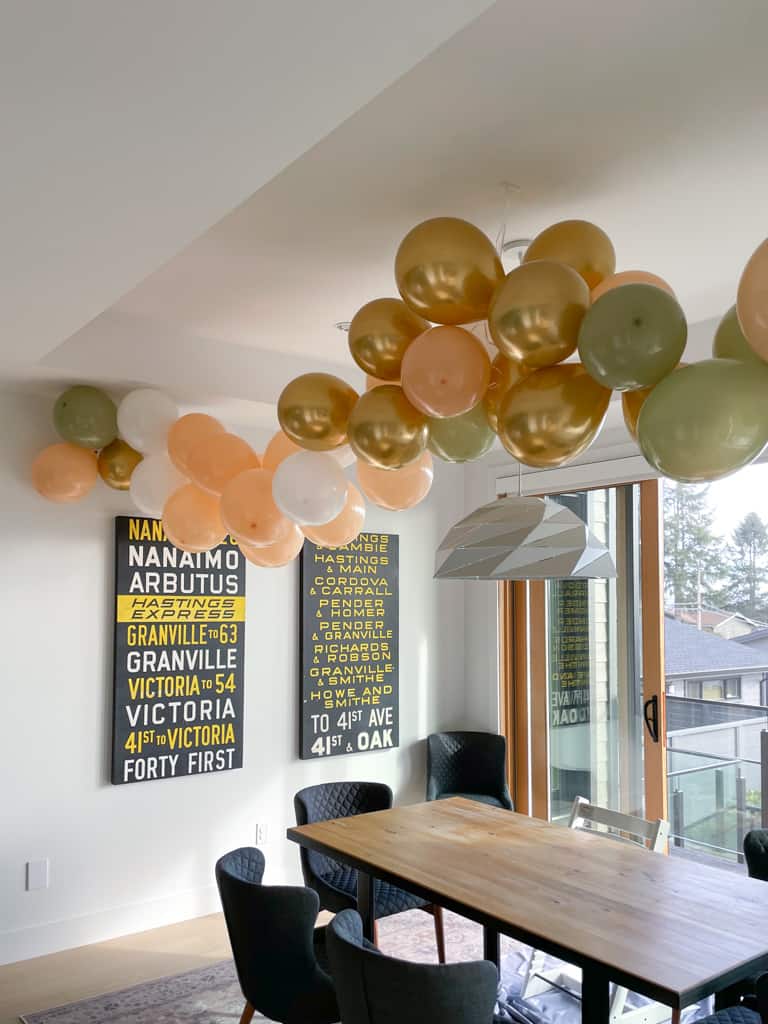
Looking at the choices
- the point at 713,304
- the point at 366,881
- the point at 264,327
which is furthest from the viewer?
the point at 264,327

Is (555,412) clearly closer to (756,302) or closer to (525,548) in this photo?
(756,302)

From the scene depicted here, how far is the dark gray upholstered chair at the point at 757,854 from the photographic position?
300 cm

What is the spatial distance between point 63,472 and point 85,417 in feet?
0.84

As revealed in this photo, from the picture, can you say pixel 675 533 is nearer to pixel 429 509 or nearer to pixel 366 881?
pixel 429 509

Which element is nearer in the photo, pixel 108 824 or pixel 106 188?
pixel 106 188

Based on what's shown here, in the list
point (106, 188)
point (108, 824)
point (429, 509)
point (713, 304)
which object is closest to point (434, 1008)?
point (106, 188)

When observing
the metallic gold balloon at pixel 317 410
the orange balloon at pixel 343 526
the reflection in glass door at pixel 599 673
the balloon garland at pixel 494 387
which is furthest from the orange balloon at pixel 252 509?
the reflection in glass door at pixel 599 673

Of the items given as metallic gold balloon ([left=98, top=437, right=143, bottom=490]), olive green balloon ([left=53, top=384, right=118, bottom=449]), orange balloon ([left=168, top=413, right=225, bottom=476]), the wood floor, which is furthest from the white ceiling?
the wood floor

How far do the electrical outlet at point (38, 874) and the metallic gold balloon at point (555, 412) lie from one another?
3010 mm

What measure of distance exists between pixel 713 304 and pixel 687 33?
6.07 ft

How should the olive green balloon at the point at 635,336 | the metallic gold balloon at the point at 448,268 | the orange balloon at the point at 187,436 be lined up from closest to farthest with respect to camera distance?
the olive green balloon at the point at 635,336 → the metallic gold balloon at the point at 448,268 → the orange balloon at the point at 187,436

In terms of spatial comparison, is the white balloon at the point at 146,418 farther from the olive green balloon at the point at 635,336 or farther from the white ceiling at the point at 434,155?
the olive green balloon at the point at 635,336

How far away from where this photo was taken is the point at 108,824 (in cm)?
408

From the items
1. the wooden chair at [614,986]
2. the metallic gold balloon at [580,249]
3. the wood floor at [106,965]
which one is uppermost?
the metallic gold balloon at [580,249]
